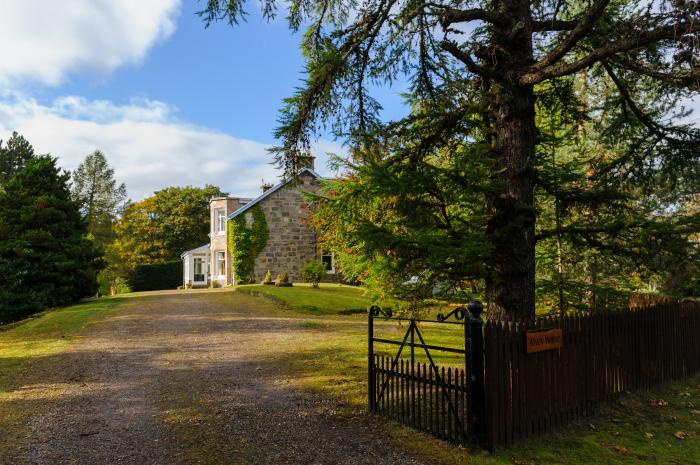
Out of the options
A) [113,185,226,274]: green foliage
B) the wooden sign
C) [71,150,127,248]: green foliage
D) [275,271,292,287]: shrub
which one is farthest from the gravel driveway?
[71,150,127,248]: green foliage

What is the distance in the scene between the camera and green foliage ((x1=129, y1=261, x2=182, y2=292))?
41.9 m

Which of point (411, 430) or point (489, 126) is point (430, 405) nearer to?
point (411, 430)

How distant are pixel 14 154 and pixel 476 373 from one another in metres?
63.4

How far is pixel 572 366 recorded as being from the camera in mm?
6598

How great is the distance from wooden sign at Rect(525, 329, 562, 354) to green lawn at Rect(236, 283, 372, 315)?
1279 centimetres

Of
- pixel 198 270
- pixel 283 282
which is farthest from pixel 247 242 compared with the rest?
pixel 198 270

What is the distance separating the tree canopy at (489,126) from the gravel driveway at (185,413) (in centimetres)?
252

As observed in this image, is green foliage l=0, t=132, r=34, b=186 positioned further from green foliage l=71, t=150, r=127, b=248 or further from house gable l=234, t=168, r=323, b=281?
house gable l=234, t=168, r=323, b=281

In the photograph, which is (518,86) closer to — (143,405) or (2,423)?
(143,405)

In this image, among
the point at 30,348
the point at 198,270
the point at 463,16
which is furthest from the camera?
the point at 198,270

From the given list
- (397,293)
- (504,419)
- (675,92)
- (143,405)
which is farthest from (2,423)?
(675,92)

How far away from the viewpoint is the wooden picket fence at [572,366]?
18.2 ft

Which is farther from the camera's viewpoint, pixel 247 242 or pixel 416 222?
pixel 247 242

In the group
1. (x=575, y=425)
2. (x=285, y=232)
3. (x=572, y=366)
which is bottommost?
(x=575, y=425)
